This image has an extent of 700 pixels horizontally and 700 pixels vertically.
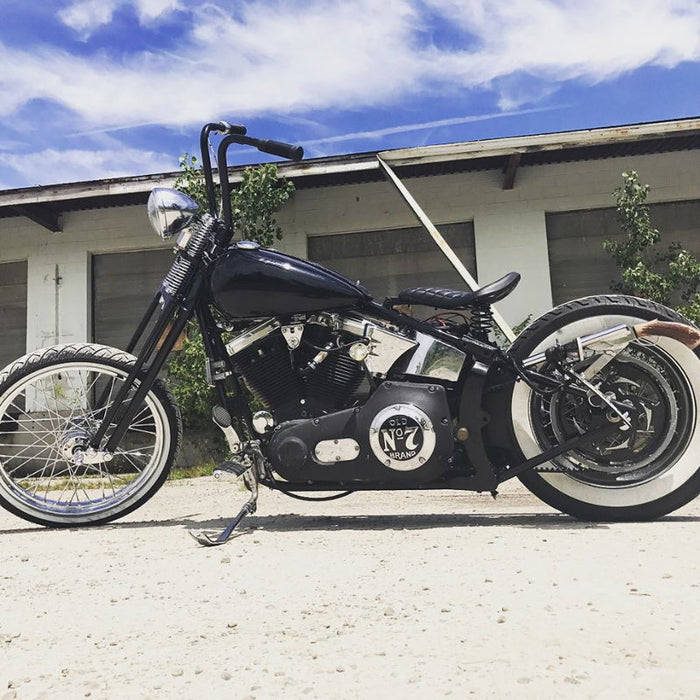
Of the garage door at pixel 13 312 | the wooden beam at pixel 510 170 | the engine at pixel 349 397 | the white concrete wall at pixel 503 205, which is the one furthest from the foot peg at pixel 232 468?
the garage door at pixel 13 312

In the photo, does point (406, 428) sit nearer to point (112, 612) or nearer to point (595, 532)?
point (595, 532)

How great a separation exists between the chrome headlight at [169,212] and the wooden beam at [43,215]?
19.9 ft

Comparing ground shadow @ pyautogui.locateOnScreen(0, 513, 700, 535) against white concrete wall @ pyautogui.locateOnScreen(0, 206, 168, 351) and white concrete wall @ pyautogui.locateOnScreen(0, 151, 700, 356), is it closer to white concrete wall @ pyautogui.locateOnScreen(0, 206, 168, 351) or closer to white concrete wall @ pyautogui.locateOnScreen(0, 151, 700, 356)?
white concrete wall @ pyautogui.locateOnScreen(0, 151, 700, 356)

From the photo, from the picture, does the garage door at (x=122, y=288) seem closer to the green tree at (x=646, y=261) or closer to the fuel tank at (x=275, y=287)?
the green tree at (x=646, y=261)

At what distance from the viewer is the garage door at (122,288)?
9281mm

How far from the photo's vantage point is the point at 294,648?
1.61 m

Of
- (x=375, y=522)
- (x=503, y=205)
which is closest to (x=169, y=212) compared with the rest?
(x=375, y=522)

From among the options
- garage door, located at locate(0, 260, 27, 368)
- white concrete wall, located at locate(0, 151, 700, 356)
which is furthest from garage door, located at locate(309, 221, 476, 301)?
garage door, located at locate(0, 260, 27, 368)

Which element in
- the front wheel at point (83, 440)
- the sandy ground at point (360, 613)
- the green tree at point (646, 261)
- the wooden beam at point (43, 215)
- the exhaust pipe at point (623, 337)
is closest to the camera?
the sandy ground at point (360, 613)

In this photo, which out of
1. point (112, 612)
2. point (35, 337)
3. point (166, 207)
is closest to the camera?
point (112, 612)

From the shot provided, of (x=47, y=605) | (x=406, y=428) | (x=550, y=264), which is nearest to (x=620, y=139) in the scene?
(x=550, y=264)

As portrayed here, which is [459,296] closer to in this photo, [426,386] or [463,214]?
[426,386]

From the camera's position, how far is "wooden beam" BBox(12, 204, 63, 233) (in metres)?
8.69

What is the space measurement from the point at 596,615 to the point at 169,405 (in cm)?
238
